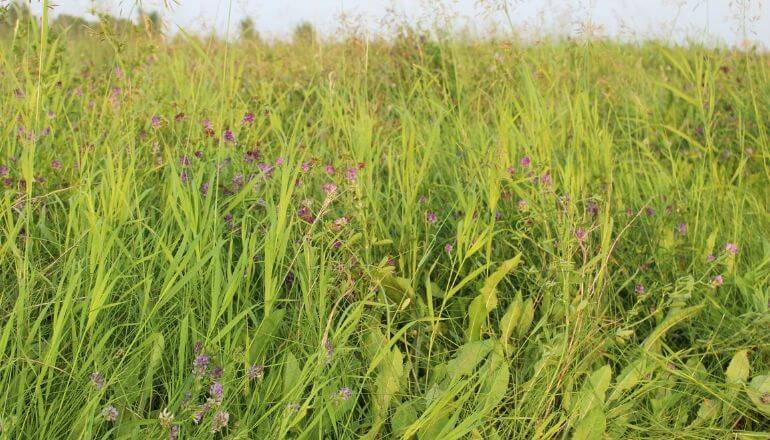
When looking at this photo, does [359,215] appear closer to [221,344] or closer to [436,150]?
[221,344]

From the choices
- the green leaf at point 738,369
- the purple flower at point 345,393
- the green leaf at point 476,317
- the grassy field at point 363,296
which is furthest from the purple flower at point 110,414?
the green leaf at point 738,369

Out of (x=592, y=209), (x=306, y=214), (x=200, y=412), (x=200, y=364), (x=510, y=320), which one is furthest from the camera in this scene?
(x=592, y=209)

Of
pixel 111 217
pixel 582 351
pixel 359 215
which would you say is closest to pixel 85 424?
pixel 111 217

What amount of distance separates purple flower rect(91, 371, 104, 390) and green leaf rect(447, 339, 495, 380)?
2.43 ft

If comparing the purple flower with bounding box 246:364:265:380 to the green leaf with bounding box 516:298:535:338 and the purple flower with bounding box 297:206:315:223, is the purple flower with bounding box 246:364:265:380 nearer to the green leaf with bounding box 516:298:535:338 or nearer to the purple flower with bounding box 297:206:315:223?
the purple flower with bounding box 297:206:315:223

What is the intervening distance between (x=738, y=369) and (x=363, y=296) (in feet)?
3.09

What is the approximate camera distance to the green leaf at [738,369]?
6.04 feet

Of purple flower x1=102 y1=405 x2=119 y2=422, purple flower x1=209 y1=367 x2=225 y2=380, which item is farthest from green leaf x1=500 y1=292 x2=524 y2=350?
purple flower x1=102 y1=405 x2=119 y2=422

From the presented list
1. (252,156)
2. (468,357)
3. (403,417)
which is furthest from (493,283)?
(252,156)

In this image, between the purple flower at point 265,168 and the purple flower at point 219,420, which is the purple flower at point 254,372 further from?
the purple flower at point 265,168

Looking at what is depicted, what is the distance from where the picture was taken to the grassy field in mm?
1543

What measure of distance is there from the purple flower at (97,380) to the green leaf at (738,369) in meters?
1.44

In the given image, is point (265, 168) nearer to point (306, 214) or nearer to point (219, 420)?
point (306, 214)

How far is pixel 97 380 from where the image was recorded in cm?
145
